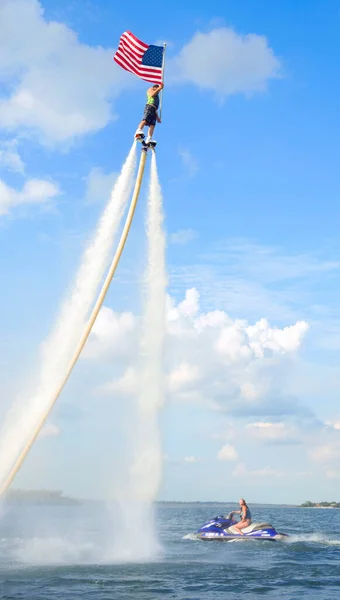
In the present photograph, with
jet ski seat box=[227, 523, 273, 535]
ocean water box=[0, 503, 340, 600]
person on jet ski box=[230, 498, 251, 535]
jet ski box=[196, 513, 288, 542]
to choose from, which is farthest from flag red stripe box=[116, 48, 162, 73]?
jet ski seat box=[227, 523, 273, 535]

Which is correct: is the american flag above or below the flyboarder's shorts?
above

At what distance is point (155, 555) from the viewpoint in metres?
40.2

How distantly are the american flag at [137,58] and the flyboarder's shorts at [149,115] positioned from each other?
158 centimetres

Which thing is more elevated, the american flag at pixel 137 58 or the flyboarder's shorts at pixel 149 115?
the american flag at pixel 137 58

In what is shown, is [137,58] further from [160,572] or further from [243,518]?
[243,518]

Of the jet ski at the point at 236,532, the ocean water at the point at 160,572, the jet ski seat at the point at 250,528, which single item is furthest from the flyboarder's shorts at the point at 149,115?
the jet ski seat at the point at 250,528

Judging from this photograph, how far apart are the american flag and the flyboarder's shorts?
1584 millimetres

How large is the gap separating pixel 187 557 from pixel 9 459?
1971 centimetres

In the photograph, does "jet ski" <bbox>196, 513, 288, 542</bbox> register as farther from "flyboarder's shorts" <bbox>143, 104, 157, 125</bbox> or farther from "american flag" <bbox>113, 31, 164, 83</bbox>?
"american flag" <bbox>113, 31, 164, 83</bbox>

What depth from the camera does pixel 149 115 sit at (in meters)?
27.2

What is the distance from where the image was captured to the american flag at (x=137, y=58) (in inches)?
1096

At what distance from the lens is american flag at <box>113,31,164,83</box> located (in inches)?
1096

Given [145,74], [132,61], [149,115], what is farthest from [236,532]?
[132,61]

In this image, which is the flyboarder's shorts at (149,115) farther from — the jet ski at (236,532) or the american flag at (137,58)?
the jet ski at (236,532)
